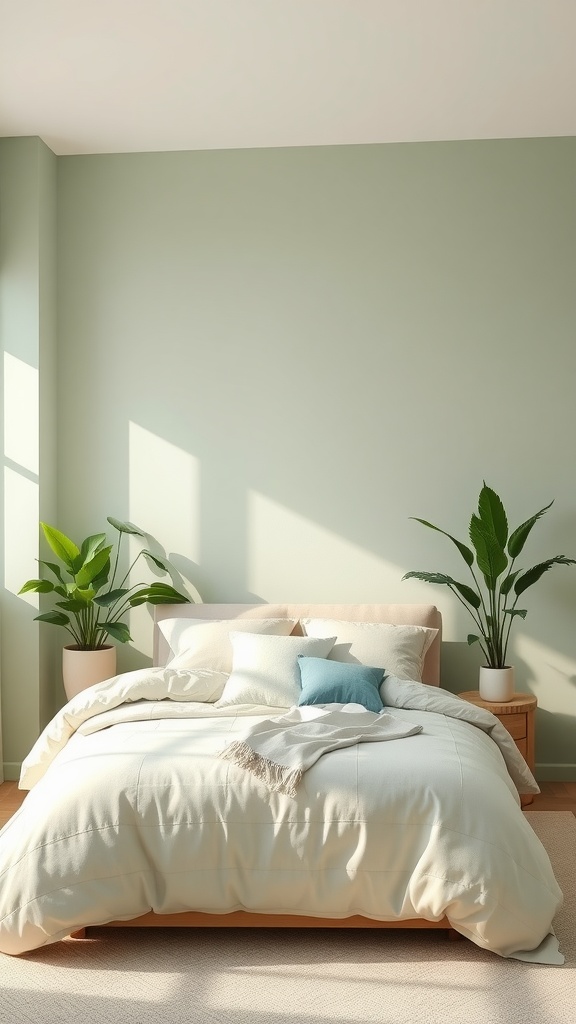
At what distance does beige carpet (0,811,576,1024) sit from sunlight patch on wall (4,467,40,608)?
7.19 feet

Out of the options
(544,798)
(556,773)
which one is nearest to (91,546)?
(544,798)

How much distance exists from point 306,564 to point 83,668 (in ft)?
4.16

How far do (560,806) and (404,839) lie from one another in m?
1.84

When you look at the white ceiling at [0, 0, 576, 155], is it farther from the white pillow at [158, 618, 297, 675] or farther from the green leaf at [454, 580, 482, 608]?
the white pillow at [158, 618, 297, 675]

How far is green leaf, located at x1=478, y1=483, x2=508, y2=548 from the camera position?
4449 mm

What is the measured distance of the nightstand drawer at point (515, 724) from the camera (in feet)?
14.5

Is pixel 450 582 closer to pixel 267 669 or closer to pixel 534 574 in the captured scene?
pixel 534 574

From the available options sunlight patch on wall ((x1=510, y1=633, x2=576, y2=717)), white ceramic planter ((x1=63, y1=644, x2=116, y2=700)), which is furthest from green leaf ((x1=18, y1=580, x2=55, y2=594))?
sunlight patch on wall ((x1=510, y1=633, x2=576, y2=717))

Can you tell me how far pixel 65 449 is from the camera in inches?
200

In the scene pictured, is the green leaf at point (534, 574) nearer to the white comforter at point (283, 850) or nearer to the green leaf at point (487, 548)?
the green leaf at point (487, 548)

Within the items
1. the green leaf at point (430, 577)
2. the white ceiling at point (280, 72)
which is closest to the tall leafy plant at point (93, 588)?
the green leaf at point (430, 577)

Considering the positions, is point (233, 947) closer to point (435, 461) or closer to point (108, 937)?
point (108, 937)

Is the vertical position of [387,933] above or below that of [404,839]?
below

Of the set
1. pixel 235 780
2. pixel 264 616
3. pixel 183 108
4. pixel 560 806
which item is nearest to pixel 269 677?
pixel 264 616
